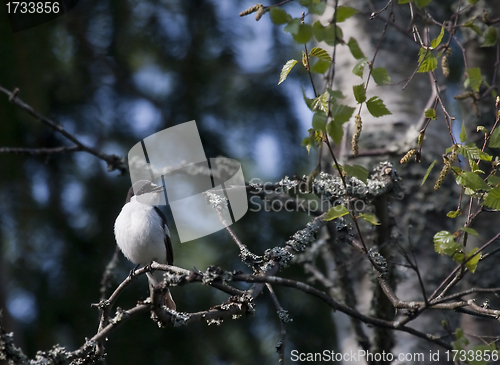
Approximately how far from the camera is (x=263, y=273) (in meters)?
2.00

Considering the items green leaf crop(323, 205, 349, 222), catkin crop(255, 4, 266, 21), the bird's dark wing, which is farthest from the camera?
the bird's dark wing

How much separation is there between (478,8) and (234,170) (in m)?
2.73

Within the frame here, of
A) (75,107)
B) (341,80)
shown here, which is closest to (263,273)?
(341,80)

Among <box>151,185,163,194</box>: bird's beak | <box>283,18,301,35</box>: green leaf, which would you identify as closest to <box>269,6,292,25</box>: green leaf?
<box>283,18,301,35</box>: green leaf

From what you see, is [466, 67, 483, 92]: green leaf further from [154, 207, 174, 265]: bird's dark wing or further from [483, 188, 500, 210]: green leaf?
[154, 207, 174, 265]: bird's dark wing

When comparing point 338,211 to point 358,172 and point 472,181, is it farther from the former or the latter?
point 472,181

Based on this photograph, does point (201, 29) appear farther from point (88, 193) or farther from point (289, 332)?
point (289, 332)

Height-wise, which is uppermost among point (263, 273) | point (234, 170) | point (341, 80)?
point (341, 80)

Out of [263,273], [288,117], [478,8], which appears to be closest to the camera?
[263,273]

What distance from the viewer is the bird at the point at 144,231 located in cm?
366

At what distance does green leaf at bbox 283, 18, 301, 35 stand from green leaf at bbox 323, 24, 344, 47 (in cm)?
9

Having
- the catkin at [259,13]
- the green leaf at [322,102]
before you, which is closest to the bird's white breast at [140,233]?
the catkin at [259,13]

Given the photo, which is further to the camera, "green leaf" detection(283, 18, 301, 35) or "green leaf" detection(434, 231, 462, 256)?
"green leaf" detection(434, 231, 462, 256)

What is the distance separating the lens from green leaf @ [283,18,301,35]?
1.37 meters
